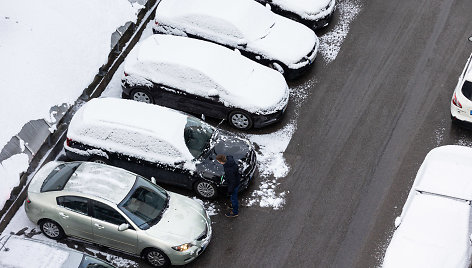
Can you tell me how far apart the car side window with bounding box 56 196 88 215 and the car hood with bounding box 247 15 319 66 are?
21.6ft

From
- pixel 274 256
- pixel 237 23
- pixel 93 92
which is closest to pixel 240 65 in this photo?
pixel 237 23

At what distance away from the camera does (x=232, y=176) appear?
45.8ft

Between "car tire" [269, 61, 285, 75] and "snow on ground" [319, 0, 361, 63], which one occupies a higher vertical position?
"car tire" [269, 61, 285, 75]

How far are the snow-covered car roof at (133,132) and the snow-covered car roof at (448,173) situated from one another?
5053 millimetres

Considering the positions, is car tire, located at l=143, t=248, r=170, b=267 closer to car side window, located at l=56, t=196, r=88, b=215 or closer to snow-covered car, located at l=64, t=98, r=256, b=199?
car side window, located at l=56, t=196, r=88, b=215

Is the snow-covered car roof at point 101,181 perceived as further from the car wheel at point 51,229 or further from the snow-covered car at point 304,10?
the snow-covered car at point 304,10

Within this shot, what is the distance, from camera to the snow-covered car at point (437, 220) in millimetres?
12008

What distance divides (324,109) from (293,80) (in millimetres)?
1343

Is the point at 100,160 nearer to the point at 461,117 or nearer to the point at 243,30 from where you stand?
the point at 243,30

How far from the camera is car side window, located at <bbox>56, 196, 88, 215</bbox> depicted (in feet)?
42.9

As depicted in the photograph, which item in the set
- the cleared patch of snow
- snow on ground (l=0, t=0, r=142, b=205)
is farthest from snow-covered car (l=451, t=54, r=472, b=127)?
→ the cleared patch of snow

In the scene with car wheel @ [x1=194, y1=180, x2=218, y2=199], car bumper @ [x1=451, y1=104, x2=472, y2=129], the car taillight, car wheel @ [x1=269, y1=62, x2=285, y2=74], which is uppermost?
car wheel @ [x1=269, y1=62, x2=285, y2=74]

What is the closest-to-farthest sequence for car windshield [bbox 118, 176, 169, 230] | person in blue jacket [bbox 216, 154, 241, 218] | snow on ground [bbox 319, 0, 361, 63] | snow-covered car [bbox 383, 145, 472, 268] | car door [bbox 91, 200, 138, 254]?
snow-covered car [bbox 383, 145, 472, 268] → car door [bbox 91, 200, 138, 254] → car windshield [bbox 118, 176, 169, 230] → person in blue jacket [bbox 216, 154, 241, 218] → snow on ground [bbox 319, 0, 361, 63]

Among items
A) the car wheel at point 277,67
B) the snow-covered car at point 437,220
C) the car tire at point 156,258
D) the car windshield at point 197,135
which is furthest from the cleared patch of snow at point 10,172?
the snow-covered car at point 437,220
